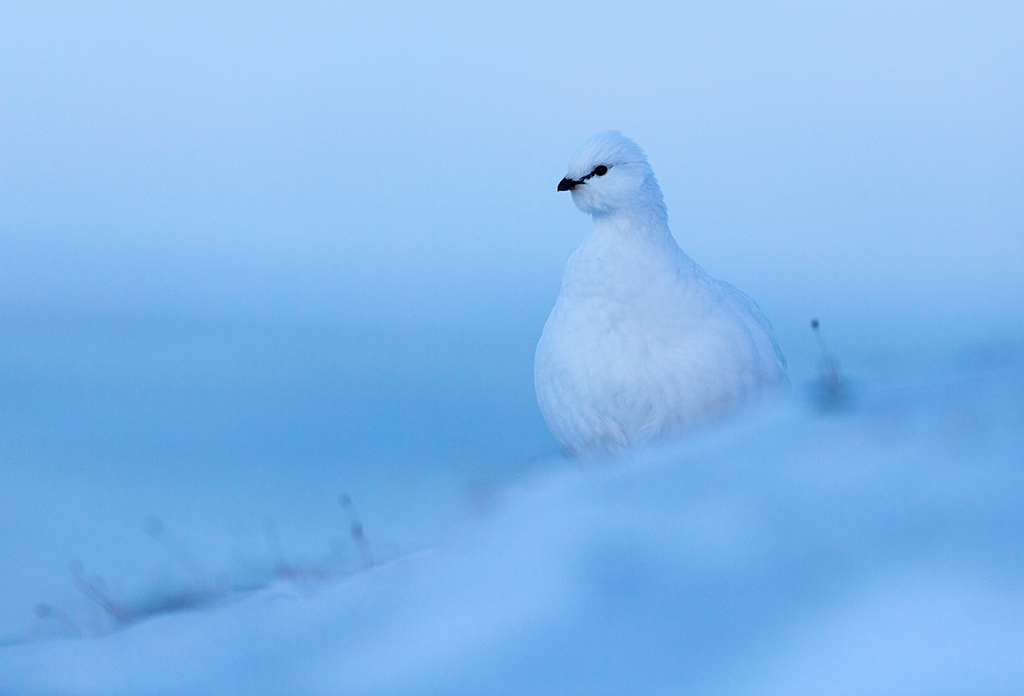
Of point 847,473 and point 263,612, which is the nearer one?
point 847,473

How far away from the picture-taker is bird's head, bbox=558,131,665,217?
21.4 ft

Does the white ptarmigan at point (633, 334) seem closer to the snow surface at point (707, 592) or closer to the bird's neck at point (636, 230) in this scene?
the bird's neck at point (636, 230)

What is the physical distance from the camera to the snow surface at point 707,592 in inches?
83.6

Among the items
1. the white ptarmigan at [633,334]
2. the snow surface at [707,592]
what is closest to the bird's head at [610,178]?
the white ptarmigan at [633,334]

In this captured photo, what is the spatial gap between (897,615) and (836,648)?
162 millimetres

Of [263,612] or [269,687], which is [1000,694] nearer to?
[269,687]

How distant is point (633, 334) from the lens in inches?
239

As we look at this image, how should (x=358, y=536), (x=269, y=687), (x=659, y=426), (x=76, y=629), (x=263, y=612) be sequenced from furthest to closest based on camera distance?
(x=659, y=426)
(x=358, y=536)
(x=76, y=629)
(x=263, y=612)
(x=269, y=687)

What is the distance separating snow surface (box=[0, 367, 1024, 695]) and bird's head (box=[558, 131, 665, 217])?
4.05 metres

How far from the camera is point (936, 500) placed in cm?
226

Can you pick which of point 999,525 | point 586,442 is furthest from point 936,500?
point 586,442

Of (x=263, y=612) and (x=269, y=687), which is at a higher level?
(x=263, y=612)

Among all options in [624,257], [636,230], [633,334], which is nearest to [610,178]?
[636,230]

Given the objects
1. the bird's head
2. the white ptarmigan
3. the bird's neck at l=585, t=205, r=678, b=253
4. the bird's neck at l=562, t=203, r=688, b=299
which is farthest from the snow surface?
the bird's head
